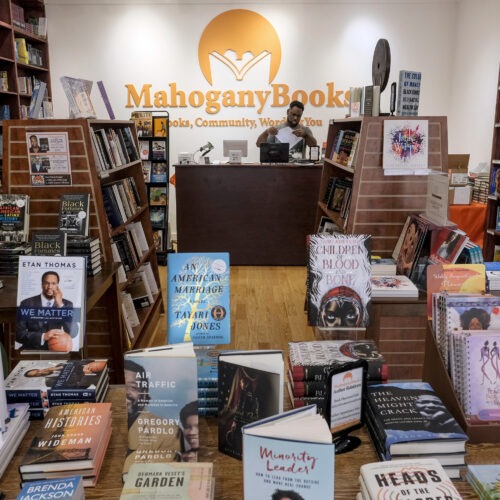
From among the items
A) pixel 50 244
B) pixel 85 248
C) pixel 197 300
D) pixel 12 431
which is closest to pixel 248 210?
pixel 85 248

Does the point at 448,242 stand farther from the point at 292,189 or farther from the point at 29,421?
the point at 292,189

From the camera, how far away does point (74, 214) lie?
8.90 feet

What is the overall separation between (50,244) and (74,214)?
1.03ft

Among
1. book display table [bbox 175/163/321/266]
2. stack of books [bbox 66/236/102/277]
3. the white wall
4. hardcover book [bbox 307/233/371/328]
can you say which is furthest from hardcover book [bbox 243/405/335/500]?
the white wall

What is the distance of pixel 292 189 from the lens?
581 centimetres

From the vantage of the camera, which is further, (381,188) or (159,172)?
(159,172)

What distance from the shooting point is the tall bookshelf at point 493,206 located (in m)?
4.97

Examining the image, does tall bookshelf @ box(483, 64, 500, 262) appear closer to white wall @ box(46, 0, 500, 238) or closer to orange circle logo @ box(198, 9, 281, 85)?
white wall @ box(46, 0, 500, 238)

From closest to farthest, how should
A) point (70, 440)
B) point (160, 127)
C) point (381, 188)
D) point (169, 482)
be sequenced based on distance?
1. point (169, 482)
2. point (70, 440)
3. point (381, 188)
4. point (160, 127)

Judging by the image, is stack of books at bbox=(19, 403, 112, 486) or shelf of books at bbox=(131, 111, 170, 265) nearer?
stack of books at bbox=(19, 403, 112, 486)

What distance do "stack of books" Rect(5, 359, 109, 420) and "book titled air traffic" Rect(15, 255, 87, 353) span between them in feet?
0.71

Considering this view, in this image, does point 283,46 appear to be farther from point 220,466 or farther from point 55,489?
point 55,489

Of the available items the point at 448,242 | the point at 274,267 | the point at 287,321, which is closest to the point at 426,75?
the point at 274,267

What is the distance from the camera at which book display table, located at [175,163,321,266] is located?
18.9 feet
